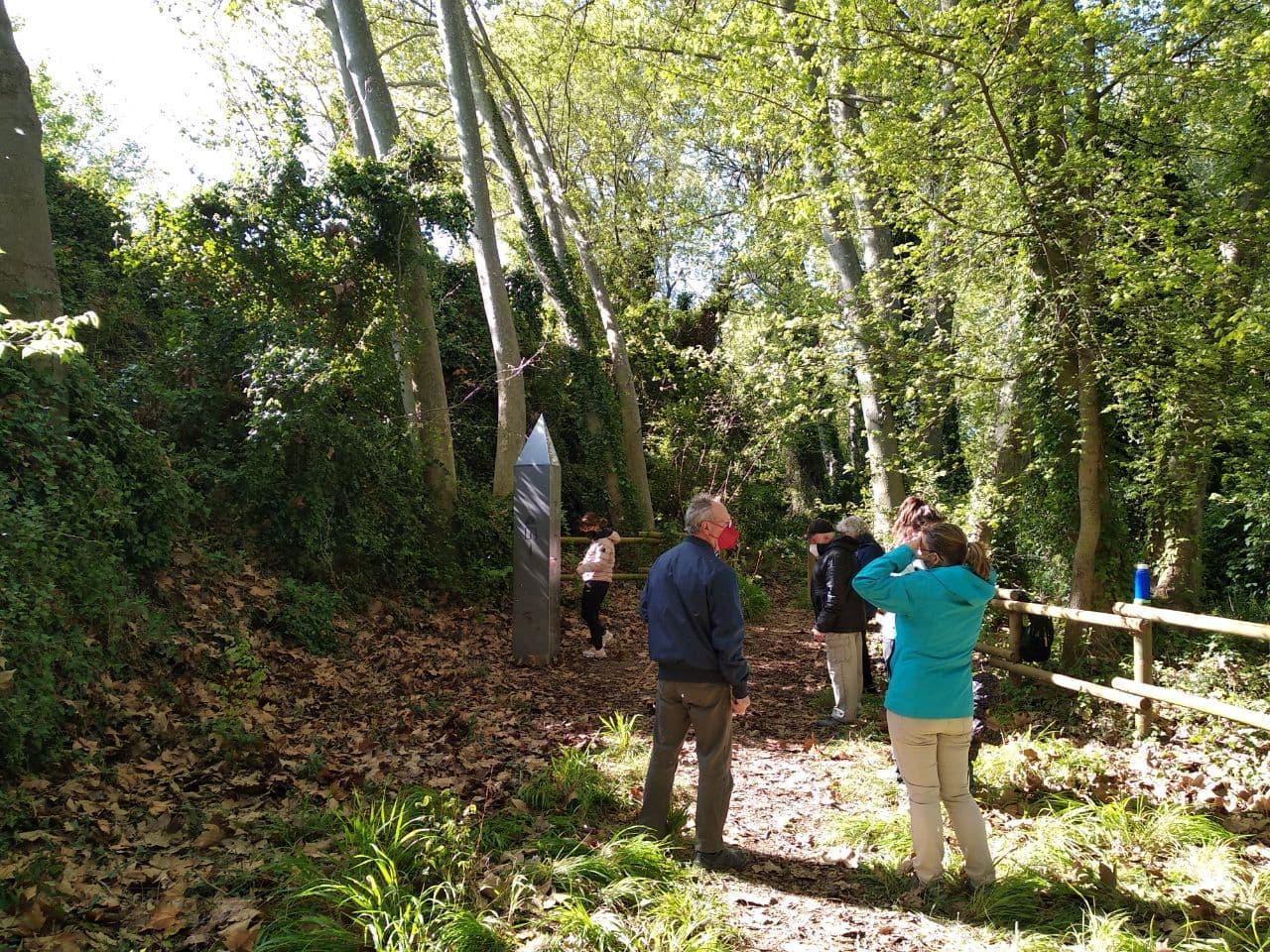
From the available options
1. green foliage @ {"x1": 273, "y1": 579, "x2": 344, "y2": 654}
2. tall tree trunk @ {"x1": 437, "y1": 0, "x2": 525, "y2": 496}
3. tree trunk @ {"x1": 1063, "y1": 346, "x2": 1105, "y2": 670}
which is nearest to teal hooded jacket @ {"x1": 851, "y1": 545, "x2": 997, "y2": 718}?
tree trunk @ {"x1": 1063, "y1": 346, "x2": 1105, "y2": 670}

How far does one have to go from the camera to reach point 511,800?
4.66 metres

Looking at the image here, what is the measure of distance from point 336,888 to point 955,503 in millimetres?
7742

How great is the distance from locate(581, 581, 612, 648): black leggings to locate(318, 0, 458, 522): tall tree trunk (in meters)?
2.55

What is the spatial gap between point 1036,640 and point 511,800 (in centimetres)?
432

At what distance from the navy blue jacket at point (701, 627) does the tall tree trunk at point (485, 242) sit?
7.83 metres

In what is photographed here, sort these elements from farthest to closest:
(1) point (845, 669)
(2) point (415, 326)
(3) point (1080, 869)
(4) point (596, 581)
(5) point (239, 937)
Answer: (2) point (415, 326) < (4) point (596, 581) < (1) point (845, 669) < (3) point (1080, 869) < (5) point (239, 937)

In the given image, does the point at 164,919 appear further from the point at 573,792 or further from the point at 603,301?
the point at 603,301

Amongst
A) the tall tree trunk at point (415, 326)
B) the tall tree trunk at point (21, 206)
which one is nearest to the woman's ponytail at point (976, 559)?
the tall tree trunk at point (21, 206)

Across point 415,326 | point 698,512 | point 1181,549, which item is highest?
point 415,326

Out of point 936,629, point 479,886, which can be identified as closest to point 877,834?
point 936,629

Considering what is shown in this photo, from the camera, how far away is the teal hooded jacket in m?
3.67

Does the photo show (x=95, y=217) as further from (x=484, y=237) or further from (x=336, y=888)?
(x=336, y=888)

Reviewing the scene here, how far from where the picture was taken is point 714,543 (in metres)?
4.19

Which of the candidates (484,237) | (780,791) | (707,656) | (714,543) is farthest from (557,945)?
(484,237)
